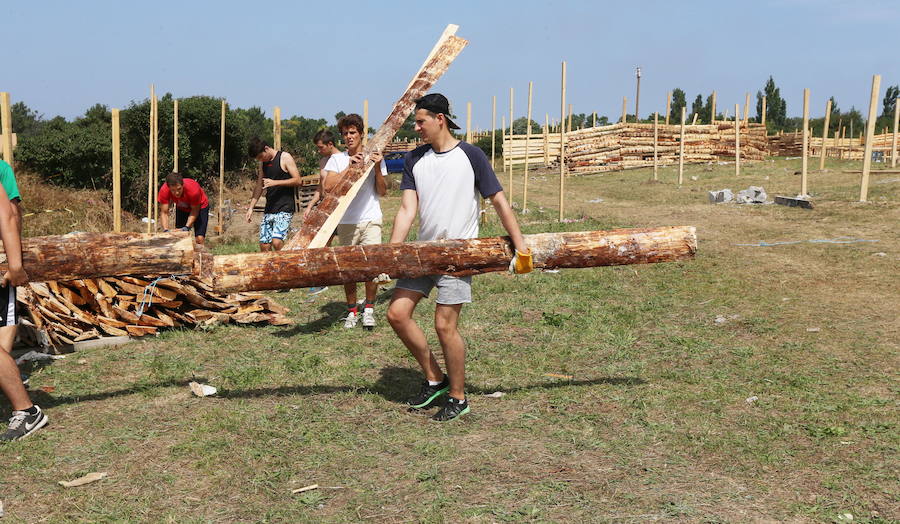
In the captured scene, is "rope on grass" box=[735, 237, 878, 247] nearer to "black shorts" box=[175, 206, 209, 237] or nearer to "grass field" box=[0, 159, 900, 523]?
"grass field" box=[0, 159, 900, 523]

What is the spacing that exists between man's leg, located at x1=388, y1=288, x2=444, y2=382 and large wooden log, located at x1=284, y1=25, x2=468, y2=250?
97.8 inches

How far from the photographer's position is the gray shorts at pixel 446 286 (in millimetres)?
Answer: 4559

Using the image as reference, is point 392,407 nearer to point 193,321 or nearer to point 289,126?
point 193,321

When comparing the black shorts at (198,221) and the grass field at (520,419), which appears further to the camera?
the black shorts at (198,221)

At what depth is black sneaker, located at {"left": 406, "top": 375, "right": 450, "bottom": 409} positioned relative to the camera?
4871 mm

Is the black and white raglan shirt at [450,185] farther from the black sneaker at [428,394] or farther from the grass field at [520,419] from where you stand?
the grass field at [520,419]

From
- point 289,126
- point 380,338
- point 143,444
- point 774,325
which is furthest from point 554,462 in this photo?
point 289,126

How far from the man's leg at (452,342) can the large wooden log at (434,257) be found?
0.79 ft

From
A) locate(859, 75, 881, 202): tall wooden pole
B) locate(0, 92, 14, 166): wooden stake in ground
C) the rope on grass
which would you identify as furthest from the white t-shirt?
locate(859, 75, 881, 202): tall wooden pole

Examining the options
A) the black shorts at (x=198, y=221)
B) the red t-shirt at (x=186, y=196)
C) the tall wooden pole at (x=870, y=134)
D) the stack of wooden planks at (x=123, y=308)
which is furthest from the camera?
the tall wooden pole at (x=870, y=134)

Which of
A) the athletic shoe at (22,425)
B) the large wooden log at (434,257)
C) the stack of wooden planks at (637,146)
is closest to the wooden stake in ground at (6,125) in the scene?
the athletic shoe at (22,425)

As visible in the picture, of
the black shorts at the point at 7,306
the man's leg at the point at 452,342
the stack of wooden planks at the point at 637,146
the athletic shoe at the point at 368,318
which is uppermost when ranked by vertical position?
the stack of wooden planks at the point at 637,146

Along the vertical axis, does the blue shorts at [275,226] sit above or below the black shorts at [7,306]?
above

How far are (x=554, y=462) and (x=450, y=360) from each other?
3.27ft
